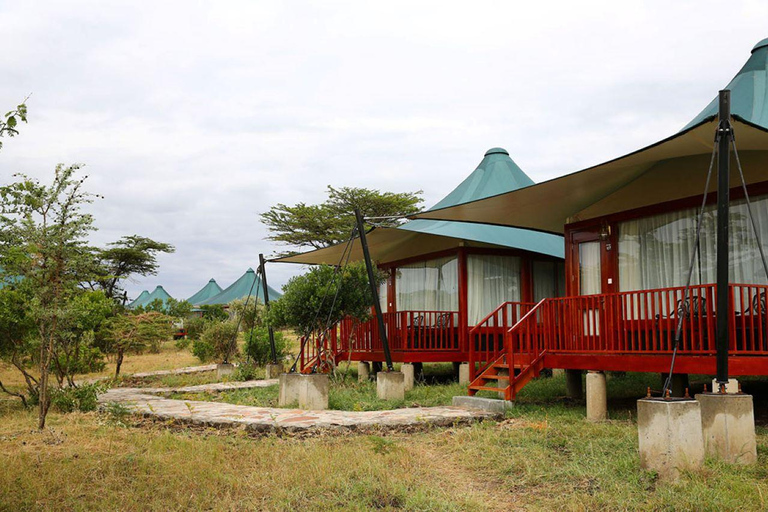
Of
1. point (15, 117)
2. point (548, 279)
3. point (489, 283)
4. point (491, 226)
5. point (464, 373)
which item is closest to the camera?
point (15, 117)

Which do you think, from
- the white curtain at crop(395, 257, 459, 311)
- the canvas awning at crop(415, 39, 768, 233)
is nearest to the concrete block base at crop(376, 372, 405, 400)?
the canvas awning at crop(415, 39, 768, 233)

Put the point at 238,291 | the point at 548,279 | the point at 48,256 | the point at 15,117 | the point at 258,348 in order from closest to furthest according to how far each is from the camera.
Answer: the point at 15,117
the point at 48,256
the point at 548,279
the point at 258,348
the point at 238,291

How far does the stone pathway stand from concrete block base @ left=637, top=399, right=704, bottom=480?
3.04 m

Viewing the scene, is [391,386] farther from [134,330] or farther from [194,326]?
[194,326]

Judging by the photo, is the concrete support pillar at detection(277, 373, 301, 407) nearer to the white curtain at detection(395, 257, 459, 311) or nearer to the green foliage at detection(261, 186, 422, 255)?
the white curtain at detection(395, 257, 459, 311)

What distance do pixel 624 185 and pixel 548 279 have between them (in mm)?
4613

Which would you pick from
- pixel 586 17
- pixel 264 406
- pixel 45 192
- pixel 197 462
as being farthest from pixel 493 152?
pixel 197 462

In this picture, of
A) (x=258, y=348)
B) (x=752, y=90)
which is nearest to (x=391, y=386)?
(x=752, y=90)

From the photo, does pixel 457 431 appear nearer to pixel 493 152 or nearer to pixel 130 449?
pixel 130 449

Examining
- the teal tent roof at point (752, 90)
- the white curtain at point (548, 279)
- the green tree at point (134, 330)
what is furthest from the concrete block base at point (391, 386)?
the green tree at point (134, 330)

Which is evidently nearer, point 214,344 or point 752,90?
point 752,90

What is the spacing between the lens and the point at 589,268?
34.1 ft

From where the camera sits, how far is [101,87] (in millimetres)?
10180

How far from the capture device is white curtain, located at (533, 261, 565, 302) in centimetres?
1377
